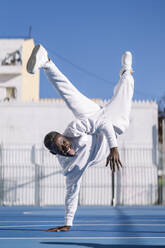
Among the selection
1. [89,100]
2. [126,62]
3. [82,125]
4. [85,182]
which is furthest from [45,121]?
[82,125]

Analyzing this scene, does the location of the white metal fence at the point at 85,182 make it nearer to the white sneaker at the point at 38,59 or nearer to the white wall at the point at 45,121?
the white wall at the point at 45,121

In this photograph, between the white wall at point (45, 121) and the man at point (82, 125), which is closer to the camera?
the man at point (82, 125)

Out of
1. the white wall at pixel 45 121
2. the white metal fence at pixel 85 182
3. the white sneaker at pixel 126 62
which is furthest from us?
the white wall at pixel 45 121

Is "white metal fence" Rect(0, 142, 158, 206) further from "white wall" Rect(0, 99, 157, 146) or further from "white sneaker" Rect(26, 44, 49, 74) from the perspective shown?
"white sneaker" Rect(26, 44, 49, 74)

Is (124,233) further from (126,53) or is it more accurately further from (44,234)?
(126,53)

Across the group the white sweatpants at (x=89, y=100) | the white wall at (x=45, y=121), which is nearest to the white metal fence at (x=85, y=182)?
the white wall at (x=45, y=121)

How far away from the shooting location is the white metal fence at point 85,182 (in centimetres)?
1489

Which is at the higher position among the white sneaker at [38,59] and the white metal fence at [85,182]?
the white sneaker at [38,59]

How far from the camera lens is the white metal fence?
14.9 m

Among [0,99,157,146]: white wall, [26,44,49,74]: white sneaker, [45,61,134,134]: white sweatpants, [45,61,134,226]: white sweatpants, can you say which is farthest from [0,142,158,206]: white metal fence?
[26,44,49,74]: white sneaker

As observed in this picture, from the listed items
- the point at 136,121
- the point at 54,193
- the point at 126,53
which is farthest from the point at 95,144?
the point at 136,121

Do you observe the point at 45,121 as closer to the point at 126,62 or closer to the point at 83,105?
the point at 126,62

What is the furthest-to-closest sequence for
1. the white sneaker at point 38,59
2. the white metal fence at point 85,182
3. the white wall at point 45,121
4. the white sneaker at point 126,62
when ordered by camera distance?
1. the white wall at point 45,121
2. the white metal fence at point 85,182
3. the white sneaker at point 126,62
4. the white sneaker at point 38,59

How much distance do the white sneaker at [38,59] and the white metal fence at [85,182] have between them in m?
10.2
